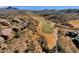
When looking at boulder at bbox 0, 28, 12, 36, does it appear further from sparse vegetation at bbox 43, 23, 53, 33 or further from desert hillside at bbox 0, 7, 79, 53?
sparse vegetation at bbox 43, 23, 53, 33

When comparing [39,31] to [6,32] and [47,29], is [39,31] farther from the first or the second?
[6,32]

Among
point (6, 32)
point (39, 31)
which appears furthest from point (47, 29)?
point (6, 32)

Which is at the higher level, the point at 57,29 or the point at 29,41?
the point at 57,29

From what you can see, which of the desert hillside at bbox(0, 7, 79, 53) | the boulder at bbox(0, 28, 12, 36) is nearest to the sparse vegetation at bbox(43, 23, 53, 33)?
the desert hillside at bbox(0, 7, 79, 53)

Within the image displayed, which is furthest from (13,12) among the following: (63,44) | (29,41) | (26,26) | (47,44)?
(63,44)

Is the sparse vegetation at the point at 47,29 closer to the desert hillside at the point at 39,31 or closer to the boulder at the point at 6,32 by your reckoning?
the desert hillside at the point at 39,31

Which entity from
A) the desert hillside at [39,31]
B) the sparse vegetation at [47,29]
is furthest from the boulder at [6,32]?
the sparse vegetation at [47,29]
